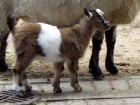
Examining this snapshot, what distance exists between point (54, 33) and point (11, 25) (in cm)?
52

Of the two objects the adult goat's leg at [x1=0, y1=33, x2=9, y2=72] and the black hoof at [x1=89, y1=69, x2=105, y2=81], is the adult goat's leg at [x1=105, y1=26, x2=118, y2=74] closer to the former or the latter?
the black hoof at [x1=89, y1=69, x2=105, y2=81]

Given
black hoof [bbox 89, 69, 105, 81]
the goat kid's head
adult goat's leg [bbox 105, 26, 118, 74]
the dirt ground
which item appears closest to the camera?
the goat kid's head

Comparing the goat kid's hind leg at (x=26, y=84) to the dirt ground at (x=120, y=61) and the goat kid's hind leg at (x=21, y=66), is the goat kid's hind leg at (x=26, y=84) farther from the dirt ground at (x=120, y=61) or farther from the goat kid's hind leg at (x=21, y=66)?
the dirt ground at (x=120, y=61)

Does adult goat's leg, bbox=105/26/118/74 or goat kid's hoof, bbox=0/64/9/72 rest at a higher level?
adult goat's leg, bbox=105/26/118/74

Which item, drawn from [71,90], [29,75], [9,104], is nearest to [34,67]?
[29,75]

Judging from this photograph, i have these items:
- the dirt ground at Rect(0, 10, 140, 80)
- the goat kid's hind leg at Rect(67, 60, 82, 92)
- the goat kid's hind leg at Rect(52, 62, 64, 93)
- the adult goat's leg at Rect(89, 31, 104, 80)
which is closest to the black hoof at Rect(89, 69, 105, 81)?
the adult goat's leg at Rect(89, 31, 104, 80)

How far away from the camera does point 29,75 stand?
6871 millimetres

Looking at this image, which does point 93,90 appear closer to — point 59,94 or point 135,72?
point 59,94

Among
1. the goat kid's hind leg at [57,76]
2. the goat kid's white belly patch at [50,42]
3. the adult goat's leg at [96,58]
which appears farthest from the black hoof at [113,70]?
the goat kid's white belly patch at [50,42]

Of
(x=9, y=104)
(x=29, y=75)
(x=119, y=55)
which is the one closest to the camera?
(x=9, y=104)

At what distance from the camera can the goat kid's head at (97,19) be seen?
19.6ft

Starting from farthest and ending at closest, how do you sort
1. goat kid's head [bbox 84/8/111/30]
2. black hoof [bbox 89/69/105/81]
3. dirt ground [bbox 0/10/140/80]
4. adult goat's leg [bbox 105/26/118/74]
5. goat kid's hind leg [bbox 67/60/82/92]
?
adult goat's leg [bbox 105/26/118/74] → dirt ground [bbox 0/10/140/80] → black hoof [bbox 89/69/105/81] → goat kid's head [bbox 84/8/111/30] → goat kid's hind leg [bbox 67/60/82/92]

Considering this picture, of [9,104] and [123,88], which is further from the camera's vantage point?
[123,88]

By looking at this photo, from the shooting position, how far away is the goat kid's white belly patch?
5.65 m
